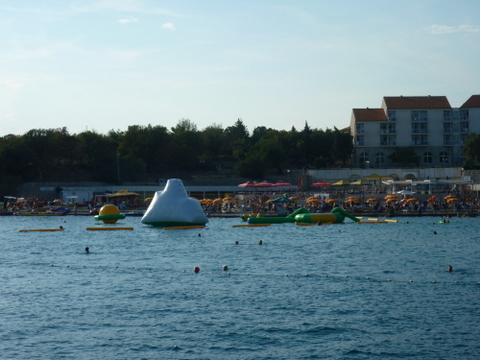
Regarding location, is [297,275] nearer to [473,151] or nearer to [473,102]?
[473,151]

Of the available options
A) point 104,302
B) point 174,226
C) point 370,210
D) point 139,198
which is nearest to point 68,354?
point 104,302

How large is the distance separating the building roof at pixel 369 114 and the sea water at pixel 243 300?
2553 inches

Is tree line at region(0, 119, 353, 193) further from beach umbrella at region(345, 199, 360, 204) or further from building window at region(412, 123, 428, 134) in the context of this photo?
beach umbrella at region(345, 199, 360, 204)

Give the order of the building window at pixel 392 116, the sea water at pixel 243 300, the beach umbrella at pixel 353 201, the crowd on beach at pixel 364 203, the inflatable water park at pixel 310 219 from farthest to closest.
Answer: the building window at pixel 392 116 < the beach umbrella at pixel 353 201 < the crowd on beach at pixel 364 203 < the inflatable water park at pixel 310 219 < the sea water at pixel 243 300

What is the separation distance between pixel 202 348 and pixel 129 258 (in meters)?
20.8

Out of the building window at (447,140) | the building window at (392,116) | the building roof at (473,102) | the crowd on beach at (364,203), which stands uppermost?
the building roof at (473,102)

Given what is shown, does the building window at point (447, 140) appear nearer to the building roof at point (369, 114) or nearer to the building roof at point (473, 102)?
the building roof at point (473, 102)

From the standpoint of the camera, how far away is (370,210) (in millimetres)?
73438

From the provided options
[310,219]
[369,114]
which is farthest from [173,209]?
[369,114]

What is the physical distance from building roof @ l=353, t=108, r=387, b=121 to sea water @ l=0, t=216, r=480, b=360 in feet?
213

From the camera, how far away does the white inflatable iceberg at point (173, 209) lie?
5725 centimetres

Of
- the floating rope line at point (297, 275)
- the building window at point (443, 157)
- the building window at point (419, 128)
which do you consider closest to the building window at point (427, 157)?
the building window at point (443, 157)

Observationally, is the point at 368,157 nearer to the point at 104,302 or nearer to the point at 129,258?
the point at 129,258

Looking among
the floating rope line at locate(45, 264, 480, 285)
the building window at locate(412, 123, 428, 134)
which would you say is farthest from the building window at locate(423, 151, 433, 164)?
the floating rope line at locate(45, 264, 480, 285)
